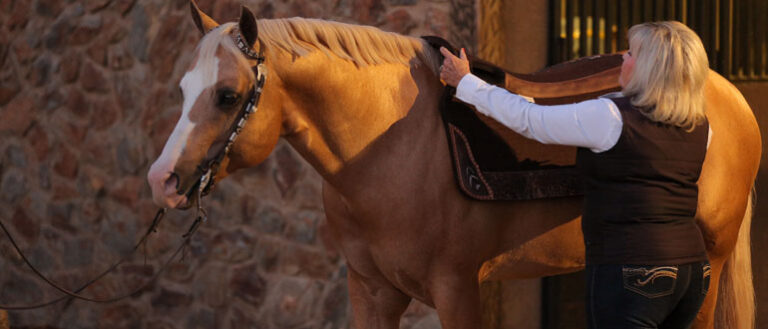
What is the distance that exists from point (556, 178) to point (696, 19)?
89.7 inches

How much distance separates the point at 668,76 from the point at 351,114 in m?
0.91

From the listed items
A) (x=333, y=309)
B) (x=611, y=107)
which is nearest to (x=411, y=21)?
(x=333, y=309)

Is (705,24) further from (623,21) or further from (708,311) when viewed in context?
(708,311)

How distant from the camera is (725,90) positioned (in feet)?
10.1

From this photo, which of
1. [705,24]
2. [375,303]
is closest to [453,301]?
[375,303]

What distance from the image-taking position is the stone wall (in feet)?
14.9

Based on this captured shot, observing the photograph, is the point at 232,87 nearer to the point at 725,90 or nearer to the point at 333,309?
the point at 725,90

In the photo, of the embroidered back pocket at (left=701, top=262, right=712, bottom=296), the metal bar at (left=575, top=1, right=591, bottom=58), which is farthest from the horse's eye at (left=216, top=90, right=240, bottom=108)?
the metal bar at (left=575, top=1, right=591, bottom=58)

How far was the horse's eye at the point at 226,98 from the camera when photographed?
2.31 m

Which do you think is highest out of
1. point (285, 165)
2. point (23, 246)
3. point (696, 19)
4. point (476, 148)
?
point (476, 148)

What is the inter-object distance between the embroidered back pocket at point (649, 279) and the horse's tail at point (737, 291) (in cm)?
107

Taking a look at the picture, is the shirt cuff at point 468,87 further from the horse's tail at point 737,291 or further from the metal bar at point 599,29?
the metal bar at point 599,29

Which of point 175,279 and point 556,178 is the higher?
point 556,178

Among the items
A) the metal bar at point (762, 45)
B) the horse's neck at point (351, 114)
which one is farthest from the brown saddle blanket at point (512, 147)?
the metal bar at point (762, 45)
